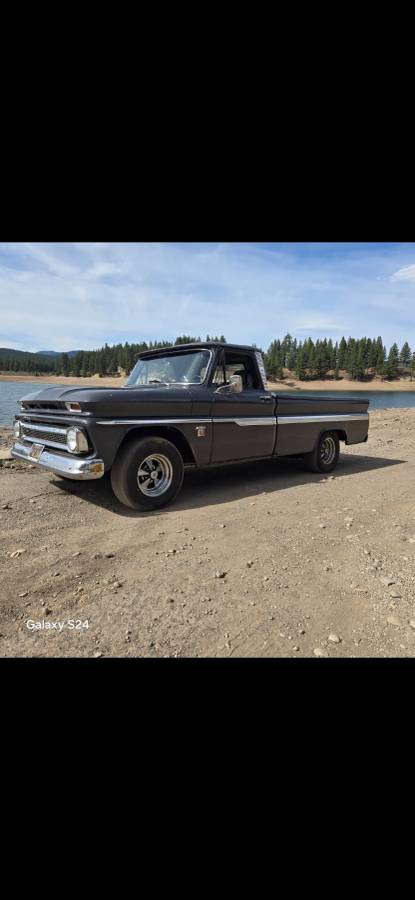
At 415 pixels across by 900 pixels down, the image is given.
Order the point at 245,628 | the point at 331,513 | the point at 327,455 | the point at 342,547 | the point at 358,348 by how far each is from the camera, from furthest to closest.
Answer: the point at 358,348
the point at 327,455
the point at 331,513
the point at 342,547
the point at 245,628

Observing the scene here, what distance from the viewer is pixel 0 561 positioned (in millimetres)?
3057

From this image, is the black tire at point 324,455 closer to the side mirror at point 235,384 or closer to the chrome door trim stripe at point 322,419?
the chrome door trim stripe at point 322,419

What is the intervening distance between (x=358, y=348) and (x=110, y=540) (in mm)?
92375

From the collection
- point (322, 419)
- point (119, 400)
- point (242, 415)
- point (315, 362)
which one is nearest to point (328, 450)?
point (322, 419)

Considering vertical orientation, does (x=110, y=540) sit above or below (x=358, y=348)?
below

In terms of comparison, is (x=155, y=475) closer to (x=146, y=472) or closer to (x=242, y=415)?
(x=146, y=472)

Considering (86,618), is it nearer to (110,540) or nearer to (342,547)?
(110,540)

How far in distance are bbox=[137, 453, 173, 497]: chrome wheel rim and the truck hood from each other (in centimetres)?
51

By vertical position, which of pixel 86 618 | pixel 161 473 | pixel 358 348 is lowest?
pixel 86 618

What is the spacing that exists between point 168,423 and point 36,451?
1.56 meters

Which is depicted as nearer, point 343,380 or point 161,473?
point 161,473

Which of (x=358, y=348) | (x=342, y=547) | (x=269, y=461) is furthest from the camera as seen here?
(x=358, y=348)

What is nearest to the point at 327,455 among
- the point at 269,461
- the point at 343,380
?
the point at 269,461

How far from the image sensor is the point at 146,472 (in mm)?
4508
